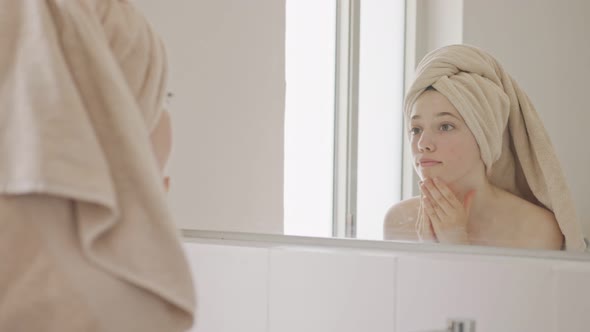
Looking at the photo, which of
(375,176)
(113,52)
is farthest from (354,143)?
(113,52)

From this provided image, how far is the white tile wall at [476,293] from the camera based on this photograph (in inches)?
36.7

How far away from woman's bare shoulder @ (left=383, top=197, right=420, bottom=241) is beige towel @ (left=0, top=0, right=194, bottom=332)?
53 cm

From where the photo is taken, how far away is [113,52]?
64cm

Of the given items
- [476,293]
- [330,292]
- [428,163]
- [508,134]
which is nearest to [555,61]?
[508,134]

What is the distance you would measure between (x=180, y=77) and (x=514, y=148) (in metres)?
0.59

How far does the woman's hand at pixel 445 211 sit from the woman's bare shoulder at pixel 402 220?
0.06 ft

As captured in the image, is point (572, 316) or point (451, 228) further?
point (451, 228)

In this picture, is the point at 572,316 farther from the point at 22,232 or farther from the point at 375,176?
the point at 22,232

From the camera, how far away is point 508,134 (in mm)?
959

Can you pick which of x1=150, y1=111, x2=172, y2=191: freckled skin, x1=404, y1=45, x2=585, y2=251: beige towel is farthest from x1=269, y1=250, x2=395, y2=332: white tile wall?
x1=150, y1=111, x2=172, y2=191: freckled skin

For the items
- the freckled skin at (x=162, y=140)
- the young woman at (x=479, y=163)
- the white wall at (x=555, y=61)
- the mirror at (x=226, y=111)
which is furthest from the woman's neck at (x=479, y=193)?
the freckled skin at (x=162, y=140)

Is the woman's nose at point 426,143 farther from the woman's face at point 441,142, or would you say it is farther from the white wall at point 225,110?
the white wall at point 225,110

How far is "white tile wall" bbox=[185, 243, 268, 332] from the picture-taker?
45.5 inches

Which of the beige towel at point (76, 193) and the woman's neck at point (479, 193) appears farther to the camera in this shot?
the woman's neck at point (479, 193)
